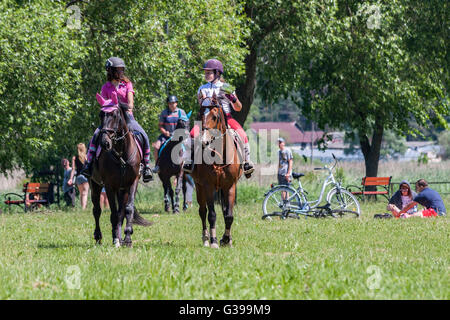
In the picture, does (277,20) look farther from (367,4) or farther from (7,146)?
(7,146)

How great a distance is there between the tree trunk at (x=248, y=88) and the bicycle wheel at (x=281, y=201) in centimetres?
802

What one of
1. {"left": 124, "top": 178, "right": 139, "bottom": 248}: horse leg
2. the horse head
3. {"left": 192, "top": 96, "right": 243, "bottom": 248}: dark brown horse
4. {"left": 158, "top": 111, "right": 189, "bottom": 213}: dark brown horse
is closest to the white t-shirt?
{"left": 192, "top": 96, "right": 243, "bottom": 248}: dark brown horse

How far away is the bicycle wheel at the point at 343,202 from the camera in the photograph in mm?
18719

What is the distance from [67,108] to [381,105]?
42.9ft

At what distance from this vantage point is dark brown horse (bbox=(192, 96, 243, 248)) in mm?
10805

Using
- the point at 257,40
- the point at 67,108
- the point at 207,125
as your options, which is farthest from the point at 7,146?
the point at 207,125

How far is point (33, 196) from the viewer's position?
27.3 m

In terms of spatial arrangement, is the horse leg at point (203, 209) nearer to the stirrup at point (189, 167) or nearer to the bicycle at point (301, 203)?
the stirrup at point (189, 167)

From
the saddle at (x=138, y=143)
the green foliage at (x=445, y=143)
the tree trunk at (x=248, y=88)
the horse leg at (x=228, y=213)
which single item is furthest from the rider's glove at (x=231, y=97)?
the green foliage at (x=445, y=143)

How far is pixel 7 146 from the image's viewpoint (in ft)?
71.3

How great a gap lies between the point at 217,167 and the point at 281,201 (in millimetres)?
7631

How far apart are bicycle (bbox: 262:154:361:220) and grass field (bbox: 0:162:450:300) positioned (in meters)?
2.97
